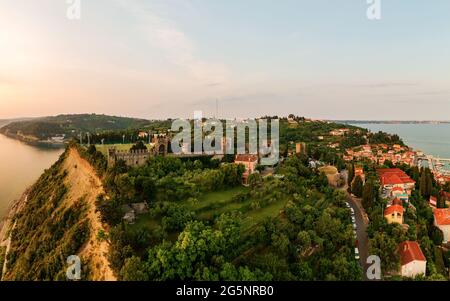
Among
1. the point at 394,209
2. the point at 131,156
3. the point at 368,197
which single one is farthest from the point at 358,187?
the point at 131,156

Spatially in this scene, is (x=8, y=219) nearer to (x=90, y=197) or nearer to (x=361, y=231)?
(x=90, y=197)

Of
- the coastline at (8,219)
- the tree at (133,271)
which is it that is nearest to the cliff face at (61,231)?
the coastline at (8,219)

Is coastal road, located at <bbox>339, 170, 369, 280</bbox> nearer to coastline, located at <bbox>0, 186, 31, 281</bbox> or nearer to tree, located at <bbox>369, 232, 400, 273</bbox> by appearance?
tree, located at <bbox>369, 232, 400, 273</bbox>

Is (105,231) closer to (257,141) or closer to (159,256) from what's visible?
(159,256)

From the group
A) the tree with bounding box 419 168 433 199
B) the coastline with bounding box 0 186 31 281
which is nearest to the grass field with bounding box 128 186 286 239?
the coastline with bounding box 0 186 31 281
